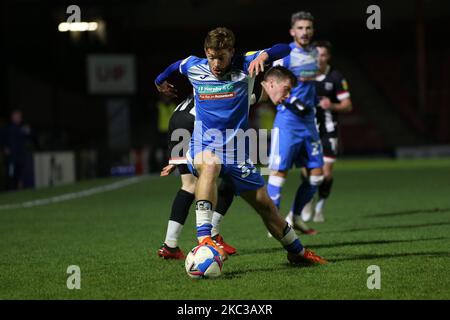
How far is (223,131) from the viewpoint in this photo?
662 cm

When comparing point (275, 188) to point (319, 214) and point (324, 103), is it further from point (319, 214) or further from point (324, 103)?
point (324, 103)

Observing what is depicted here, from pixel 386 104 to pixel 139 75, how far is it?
11000 mm

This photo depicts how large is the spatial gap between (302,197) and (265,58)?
11.9ft

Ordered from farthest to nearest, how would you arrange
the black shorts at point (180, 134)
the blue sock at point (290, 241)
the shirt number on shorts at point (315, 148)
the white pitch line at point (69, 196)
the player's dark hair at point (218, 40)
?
the white pitch line at point (69, 196) → the shirt number on shorts at point (315, 148) → the black shorts at point (180, 134) → the blue sock at point (290, 241) → the player's dark hair at point (218, 40)

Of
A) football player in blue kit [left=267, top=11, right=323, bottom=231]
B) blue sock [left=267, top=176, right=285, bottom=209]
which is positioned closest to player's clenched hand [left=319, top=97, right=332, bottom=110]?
football player in blue kit [left=267, top=11, right=323, bottom=231]

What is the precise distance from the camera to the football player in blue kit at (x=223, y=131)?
645cm

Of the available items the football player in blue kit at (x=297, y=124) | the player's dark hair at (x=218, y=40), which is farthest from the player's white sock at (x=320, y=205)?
the player's dark hair at (x=218, y=40)

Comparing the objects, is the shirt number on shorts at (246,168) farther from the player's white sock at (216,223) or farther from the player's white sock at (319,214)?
the player's white sock at (319,214)

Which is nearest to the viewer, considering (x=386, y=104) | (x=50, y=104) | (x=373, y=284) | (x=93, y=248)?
(x=373, y=284)

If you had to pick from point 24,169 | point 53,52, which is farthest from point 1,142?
point 53,52

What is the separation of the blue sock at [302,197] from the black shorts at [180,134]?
242 centimetres

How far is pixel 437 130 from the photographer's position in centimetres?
3669

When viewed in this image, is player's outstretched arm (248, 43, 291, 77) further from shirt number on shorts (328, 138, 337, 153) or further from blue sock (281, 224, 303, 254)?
shirt number on shorts (328, 138, 337, 153)
